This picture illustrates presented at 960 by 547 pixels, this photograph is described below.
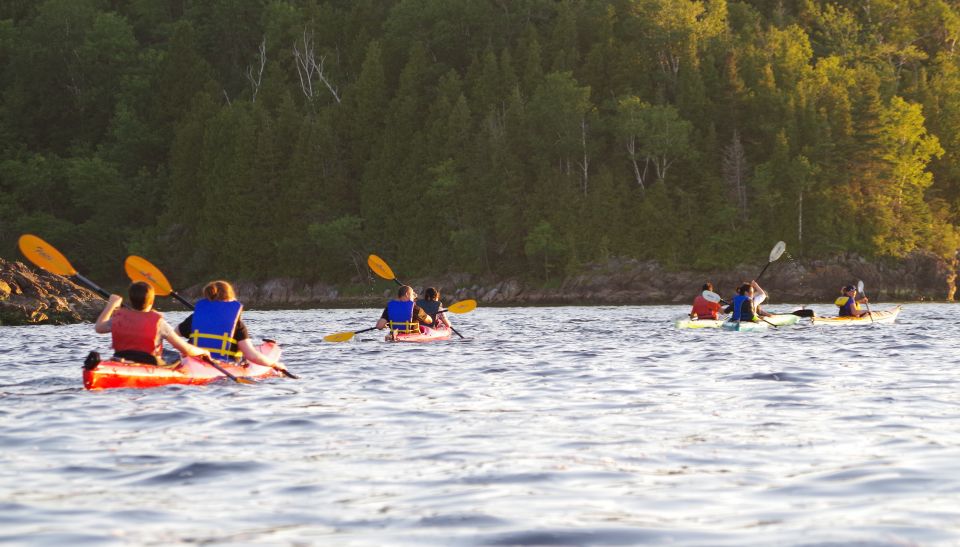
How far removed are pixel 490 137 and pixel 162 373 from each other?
2580 inches

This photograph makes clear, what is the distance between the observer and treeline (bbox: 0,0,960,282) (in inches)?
2844

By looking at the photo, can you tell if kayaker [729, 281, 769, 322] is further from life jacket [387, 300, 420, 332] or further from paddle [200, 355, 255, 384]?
paddle [200, 355, 255, 384]

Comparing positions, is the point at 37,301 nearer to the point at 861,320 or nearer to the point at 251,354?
the point at 861,320

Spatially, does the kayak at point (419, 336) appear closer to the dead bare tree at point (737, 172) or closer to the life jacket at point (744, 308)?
the life jacket at point (744, 308)

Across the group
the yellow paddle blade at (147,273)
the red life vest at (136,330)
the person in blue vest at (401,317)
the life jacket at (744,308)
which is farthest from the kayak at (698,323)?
the red life vest at (136,330)

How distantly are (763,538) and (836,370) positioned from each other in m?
10.5

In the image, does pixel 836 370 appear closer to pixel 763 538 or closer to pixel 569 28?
pixel 763 538

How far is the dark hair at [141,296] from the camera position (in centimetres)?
1230

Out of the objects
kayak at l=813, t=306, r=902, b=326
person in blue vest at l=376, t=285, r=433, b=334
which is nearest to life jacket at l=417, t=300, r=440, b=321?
person in blue vest at l=376, t=285, r=433, b=334

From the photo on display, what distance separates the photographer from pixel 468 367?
1683 centimetres

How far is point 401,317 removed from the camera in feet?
71.8

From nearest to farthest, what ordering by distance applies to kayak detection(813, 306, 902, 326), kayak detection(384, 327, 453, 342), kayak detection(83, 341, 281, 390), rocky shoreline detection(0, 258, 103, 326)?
kayak detection(83, 341, 281, 390), kayak detection(384, 327, 453, 342), kayak detection(813, 306, 902, 326), rocky shoreline detection(0, 258, 103, 326)

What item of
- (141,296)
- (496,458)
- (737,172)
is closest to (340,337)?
(141,296)

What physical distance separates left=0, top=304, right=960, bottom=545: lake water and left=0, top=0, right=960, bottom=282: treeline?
56699 millimetres
